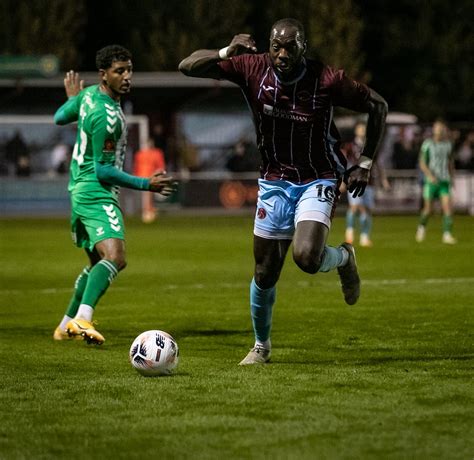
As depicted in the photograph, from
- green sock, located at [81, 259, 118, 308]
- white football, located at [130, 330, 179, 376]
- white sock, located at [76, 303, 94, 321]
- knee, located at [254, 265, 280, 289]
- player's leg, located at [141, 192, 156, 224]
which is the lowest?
player's leg, located at [141, 192, 156, 224]

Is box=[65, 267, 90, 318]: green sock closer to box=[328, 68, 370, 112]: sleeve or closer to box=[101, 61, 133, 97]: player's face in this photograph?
box=[101, 61, 133, 97]: player's face

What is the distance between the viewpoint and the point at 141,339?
8414 mm

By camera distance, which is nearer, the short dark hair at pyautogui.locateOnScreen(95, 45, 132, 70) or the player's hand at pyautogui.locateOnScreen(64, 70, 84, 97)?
the short dark hair at pyautogui.locateOnScreen(95, 45, 132, 70)

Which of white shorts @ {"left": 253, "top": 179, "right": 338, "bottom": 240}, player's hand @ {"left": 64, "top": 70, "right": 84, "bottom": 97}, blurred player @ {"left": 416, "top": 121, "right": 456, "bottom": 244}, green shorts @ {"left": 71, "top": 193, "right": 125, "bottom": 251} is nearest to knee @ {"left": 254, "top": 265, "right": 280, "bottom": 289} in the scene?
white shorts @ {"left": 253, "top": 179, "right": 338, "bottom": 240}

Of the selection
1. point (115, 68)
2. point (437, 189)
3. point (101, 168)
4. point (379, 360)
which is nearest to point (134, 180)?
point (101, 168)

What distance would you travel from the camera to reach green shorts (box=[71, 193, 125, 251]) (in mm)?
10258

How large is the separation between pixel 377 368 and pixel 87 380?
75.3 inches

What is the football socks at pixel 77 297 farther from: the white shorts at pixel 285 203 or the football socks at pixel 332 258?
the football socks at pixel 332 258

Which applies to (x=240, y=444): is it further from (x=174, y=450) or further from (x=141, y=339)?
(x=141, y=339)

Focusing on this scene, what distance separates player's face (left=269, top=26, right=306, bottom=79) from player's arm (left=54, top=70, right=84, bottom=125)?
258cm

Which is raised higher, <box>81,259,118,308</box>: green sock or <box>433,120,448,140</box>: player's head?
<box>81,259,118,308</box>: green sock

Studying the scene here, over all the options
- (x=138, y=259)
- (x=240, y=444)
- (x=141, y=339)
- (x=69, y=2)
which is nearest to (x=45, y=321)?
(x=141, y=339)

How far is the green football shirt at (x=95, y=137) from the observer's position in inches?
398

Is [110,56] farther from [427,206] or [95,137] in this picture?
[427,206]
